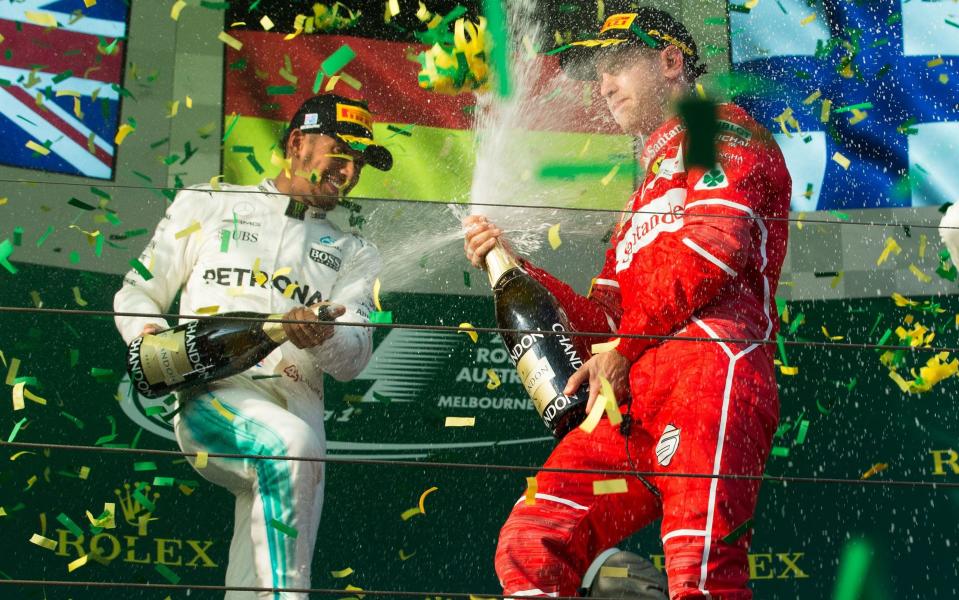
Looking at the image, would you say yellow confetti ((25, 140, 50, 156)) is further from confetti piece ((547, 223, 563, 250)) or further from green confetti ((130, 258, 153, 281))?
confetti piece ((547, 223, 563, 250))

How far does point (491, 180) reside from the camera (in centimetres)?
283

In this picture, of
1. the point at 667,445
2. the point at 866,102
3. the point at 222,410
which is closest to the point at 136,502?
the point at 222,410

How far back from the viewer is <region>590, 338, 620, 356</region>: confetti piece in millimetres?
1994

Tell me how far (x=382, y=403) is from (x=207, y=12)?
0.97m

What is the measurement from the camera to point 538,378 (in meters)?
2.08

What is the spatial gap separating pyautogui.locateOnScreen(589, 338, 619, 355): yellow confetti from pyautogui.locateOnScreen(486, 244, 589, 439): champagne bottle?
0.05 m

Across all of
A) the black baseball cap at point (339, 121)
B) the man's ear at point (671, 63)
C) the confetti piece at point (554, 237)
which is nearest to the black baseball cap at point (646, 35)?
the man's ear at point (671, 63)

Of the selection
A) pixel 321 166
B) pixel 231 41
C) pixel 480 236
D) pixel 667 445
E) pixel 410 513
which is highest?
pixel 231 41

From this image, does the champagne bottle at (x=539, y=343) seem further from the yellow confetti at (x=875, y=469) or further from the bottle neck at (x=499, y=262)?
the yellow confetti at (x=875, y=469)

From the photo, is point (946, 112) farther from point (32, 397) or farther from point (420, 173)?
point (32, 397)

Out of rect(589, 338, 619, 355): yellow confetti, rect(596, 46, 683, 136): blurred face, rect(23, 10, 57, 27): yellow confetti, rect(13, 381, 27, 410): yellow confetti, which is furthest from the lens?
rect(23, 10, 57, 27): yellow confetti

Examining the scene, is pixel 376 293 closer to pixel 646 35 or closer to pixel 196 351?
pixel 196 351

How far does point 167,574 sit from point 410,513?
524mm

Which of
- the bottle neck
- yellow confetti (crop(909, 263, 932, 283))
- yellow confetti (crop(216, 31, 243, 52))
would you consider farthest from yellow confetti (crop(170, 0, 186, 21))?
yellow confetti (crop(909, 263, 932, 283))
